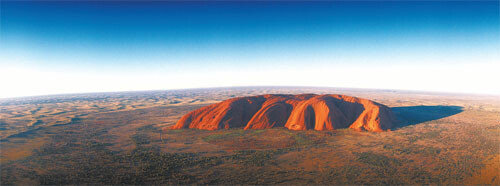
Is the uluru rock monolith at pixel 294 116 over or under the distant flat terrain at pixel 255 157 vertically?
over

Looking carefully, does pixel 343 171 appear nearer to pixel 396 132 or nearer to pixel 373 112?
pixel 396 132

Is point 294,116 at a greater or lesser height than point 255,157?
greater

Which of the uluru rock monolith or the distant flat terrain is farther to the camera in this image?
the uluru rock monolith

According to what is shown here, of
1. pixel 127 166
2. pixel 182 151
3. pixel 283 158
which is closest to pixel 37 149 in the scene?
pixel 127 166

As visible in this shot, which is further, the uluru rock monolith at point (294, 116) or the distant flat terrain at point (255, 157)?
the uluru rock monolith at point (294, 116)

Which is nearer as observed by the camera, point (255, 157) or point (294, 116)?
point (255, 157)

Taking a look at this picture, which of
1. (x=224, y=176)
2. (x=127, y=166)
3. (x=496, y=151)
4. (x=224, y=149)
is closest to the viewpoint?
(x=224, y=176)

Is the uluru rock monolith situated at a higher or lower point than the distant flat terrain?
higher

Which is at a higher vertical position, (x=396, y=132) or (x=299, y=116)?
(x=299, y=116)
